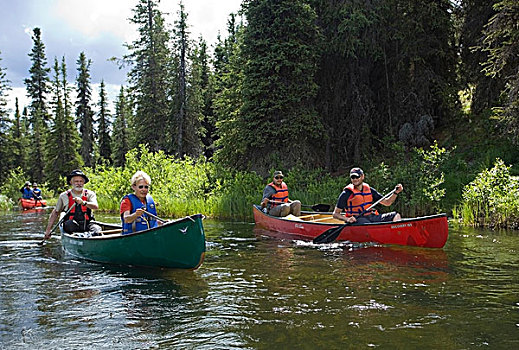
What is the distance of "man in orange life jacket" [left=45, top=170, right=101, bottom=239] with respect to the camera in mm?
9281

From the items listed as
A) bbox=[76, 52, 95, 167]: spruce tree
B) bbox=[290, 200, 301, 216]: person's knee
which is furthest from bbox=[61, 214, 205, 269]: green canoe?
bbox=[76, 52, 95, 167]: spruce tree

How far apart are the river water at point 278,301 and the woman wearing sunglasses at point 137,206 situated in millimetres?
753

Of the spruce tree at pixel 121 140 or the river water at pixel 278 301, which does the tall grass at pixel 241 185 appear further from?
the spruce tree at pixel 121 140

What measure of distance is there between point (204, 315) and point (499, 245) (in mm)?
6657

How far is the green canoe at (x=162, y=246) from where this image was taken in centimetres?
704

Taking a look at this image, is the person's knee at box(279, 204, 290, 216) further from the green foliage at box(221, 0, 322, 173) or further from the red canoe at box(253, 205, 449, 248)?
the green foliage at box(221, 0, 322, 173)

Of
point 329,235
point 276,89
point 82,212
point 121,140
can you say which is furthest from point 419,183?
point 121,140

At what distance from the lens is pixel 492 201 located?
38.0ft

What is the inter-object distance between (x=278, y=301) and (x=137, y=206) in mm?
3075

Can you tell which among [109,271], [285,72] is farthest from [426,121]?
[109,271]

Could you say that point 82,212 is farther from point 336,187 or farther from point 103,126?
point 103,126

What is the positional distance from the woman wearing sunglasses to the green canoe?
29cm

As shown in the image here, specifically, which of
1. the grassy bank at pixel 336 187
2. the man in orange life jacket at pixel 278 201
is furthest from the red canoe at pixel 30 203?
the man in orange life jacket at pixel 278 201

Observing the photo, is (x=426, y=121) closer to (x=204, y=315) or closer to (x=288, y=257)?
(x=288, y=257)
